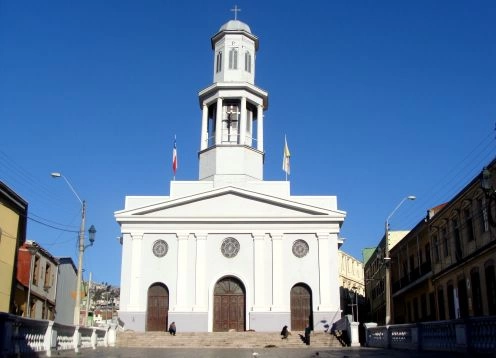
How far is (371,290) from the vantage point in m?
62.2

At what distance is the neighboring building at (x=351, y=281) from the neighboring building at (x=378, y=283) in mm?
3907

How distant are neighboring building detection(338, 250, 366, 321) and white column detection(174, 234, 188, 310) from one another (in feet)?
114

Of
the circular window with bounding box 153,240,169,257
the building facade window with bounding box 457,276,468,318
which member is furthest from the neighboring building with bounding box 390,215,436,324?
the circular window with bounding box 153,240,169,257

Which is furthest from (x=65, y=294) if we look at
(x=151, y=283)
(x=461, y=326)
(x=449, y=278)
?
(x=461, y=326)

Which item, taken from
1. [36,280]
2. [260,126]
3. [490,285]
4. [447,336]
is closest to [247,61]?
[260,126]

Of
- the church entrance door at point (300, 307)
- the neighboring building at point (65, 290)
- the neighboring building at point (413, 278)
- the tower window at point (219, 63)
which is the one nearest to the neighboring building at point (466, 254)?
the neighboring building at point (413, 278)

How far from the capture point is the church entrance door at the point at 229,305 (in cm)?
3519

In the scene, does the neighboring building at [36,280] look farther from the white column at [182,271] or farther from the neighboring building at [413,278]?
the neighboring building at [413,278]

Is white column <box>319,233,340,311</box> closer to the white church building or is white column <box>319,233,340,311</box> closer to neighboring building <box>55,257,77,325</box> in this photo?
the white church building

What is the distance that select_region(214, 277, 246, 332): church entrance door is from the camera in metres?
35.2

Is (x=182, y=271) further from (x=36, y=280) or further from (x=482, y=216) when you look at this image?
(x=482, y=216)

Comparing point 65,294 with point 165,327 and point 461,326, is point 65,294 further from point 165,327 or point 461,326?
point 461,326

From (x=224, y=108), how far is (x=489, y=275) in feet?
65.2

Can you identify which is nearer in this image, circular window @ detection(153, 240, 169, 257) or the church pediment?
circular window @ detection(153, 240, 169, 257)
